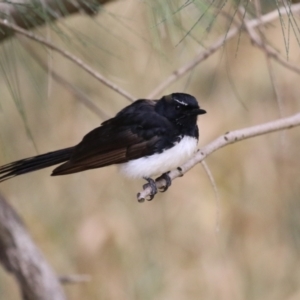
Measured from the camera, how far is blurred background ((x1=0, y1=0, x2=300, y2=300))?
2520mm

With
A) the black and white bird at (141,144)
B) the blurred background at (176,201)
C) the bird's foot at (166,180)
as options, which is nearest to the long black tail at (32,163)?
the black and white bird at (141,144)

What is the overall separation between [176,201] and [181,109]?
124 centimetres

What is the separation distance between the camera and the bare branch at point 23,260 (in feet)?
4.73

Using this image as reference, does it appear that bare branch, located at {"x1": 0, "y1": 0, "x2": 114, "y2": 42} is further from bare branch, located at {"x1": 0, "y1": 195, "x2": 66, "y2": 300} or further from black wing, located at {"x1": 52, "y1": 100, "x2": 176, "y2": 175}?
bare branch, located at {"x1": 0, "y1": 195, "x2": 66, "y2": 300}

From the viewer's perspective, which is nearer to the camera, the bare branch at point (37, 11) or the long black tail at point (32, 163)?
the bare branch at point (37, 11)

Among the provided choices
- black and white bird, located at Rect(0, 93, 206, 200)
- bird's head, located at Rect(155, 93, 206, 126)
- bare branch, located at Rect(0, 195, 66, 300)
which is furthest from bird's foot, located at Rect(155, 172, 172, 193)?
bare branch, located at Rect(0, 195, 66, 300)

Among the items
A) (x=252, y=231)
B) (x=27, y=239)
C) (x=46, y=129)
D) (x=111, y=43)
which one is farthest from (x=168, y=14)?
(x=252, y=231)

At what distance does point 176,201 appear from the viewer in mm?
2623

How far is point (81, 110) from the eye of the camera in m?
2.52

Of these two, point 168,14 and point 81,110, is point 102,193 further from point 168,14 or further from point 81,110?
point 168,14

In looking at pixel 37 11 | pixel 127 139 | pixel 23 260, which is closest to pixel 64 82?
pixel 127 139

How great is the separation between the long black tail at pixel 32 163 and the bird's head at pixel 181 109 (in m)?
0.27

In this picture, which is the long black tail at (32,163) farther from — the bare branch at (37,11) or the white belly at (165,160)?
the bare branch at (37,11)

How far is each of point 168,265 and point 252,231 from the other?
42cm
